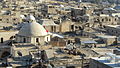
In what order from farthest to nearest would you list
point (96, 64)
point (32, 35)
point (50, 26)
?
Answer: point (50, 26), point (32, 35), point (96, 64)

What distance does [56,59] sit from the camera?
23516 mm

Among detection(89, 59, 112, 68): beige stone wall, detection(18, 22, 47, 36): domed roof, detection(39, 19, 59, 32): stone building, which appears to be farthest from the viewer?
detection(39, 19, 59, 32): stone building

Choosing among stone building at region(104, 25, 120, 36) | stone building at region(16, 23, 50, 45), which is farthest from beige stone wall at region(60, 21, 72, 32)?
stone building at region(16, 23, 50, 45)

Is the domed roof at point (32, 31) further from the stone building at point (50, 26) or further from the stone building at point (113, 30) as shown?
the stone building at point (113, 30)

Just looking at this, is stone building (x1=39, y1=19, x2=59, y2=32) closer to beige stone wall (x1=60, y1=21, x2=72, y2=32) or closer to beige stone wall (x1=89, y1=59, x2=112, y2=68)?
beige stone wall (x1=60, y1=21, x2=72, y2=32)

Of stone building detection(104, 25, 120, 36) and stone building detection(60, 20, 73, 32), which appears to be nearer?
stone building detection(104, 25, 120, 36)

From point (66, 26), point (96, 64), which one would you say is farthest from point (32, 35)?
point (66, 26)

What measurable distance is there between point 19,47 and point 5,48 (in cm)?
263

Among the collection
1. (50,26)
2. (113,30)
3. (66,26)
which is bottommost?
(113,30)

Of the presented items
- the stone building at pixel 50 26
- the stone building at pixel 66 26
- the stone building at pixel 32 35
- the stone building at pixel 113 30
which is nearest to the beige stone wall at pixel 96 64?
the stone building at pixel 32 35

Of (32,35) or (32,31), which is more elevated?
(32,31)

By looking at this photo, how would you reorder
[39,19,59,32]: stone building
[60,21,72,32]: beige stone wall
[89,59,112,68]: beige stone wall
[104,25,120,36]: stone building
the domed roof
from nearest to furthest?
[89,59,112,68]: beige stone wall → the domed roof → [39,19,59,32]: stone building → [104,25,120,36]: stone building → [60,21,72,32]: beige stone wall

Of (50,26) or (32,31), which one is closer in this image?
(32,31)

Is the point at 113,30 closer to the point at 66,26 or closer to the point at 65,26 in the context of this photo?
the point at 66,26
